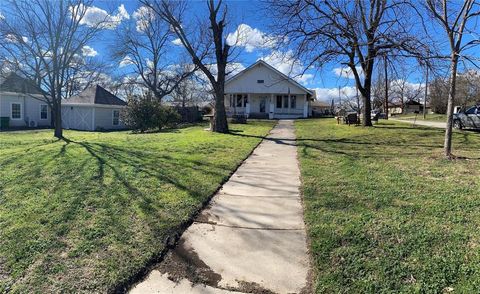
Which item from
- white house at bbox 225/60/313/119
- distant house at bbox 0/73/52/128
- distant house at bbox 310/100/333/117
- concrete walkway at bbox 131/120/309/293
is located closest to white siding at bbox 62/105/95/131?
distant house at bbox 0/73/52/128

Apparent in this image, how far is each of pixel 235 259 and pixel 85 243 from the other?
1610mm

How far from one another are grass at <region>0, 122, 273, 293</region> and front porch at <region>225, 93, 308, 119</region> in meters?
30.5

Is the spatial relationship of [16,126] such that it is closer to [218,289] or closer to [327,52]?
[327,52]

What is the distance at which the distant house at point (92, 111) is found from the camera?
28.8 meters

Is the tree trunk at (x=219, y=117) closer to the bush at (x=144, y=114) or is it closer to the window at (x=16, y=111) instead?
the bush at (x=144, y=114)

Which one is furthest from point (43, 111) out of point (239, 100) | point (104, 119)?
point (239, 100)

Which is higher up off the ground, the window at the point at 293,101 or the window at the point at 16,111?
the window at the point at 293,101

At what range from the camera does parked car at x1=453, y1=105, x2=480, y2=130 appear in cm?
1717

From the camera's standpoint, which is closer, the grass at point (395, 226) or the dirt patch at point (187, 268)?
the grass at point (395, 226)

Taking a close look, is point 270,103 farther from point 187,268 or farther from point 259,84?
point 187,268

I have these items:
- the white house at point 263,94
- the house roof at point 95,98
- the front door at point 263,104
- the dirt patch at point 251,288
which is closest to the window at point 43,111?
the house roof at point 95,98

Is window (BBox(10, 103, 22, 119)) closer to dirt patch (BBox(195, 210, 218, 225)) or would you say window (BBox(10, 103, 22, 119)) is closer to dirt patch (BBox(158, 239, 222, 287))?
dirt patch (BBox(195, 210, 218, 225))

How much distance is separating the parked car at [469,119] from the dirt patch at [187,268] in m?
18.4

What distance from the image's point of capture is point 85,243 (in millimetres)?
3672
